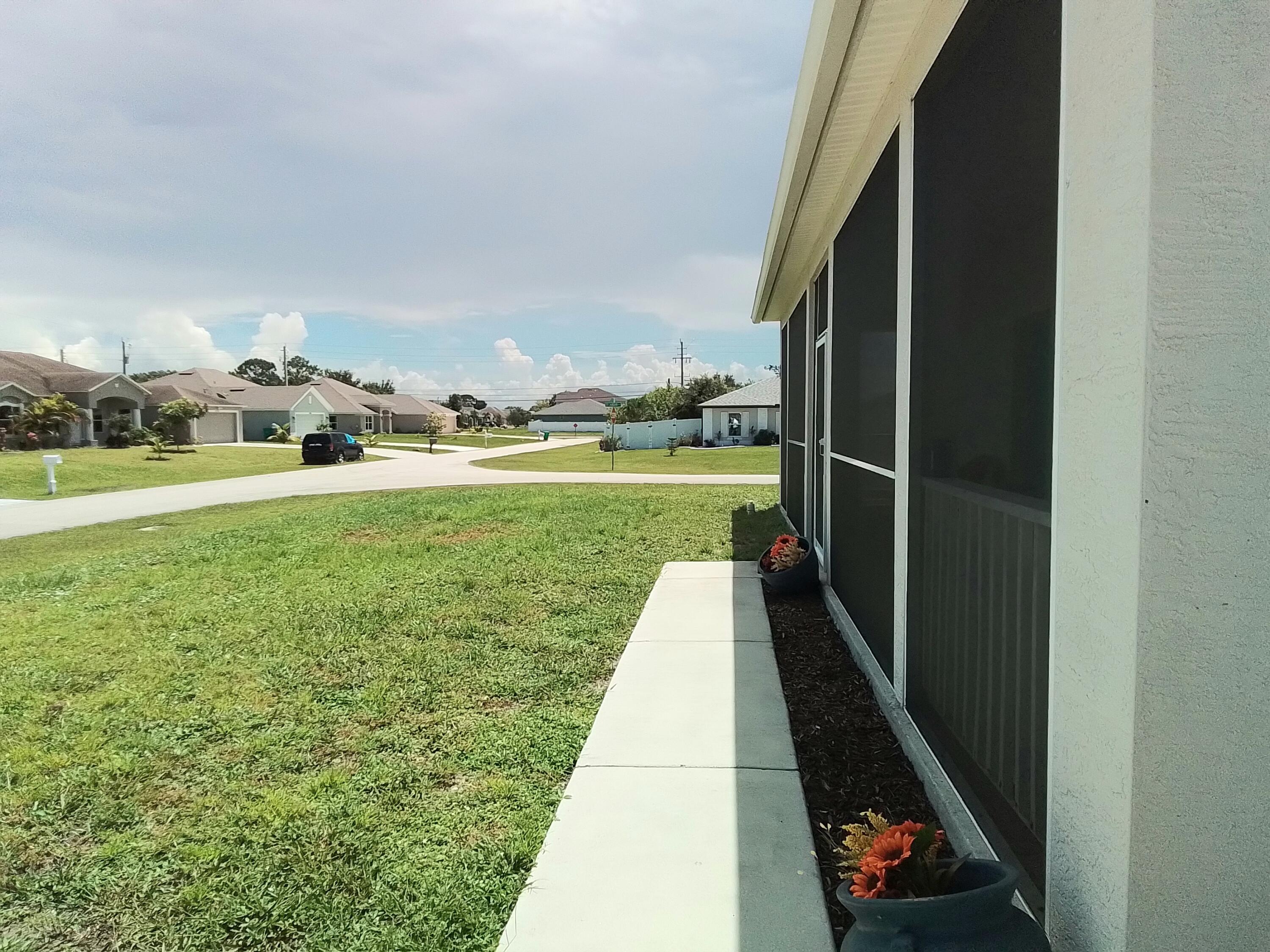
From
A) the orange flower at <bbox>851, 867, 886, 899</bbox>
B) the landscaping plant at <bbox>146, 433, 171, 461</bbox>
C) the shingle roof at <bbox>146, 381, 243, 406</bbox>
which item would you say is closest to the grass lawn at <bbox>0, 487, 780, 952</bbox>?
the orange flower at <bbox>851, 867, 886, 899</bbox>

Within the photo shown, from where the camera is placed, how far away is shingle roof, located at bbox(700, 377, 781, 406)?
42.2 m

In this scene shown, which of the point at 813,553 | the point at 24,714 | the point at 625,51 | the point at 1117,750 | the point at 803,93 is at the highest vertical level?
the point at 625,51

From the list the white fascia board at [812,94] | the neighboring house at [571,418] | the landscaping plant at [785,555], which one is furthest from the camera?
the neighboring house at [571,418]

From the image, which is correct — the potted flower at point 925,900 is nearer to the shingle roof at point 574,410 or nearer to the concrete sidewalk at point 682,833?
the concrete sidewalk at point 682,833

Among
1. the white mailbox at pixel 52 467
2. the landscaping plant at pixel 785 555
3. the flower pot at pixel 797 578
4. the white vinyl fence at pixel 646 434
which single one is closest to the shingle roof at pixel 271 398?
the white vinyl fence at pixel 646 434

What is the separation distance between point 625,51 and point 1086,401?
7225mm

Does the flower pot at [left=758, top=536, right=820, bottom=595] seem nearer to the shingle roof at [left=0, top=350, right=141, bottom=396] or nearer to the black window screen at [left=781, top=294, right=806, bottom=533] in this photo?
the black window screen at [left=781, top=294, right=806, bottom=533]

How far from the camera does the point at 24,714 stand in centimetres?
387

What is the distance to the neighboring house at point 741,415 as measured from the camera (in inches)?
1649

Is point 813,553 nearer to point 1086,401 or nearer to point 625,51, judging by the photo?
point 1086,401

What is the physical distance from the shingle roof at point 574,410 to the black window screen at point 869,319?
8016 centimetres

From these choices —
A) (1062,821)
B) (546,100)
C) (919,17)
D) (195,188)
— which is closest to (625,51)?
(546,100)

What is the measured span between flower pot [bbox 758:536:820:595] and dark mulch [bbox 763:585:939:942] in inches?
40.2

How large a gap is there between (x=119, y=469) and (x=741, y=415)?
30658mm
